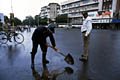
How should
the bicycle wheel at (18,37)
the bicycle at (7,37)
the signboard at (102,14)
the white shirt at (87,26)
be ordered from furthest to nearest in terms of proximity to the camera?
the signboard at (102,14) < the bicycle wheel at (18,37) < the bicycle at (7,37) < the white shirt at (87,26)

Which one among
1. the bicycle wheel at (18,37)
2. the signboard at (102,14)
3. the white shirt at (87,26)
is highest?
the signboard at (102,14)

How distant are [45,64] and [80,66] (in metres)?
1.23

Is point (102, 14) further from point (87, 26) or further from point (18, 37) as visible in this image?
point (87, 26)

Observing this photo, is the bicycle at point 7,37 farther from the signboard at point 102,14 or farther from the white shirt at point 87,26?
the signboard at point 102,14

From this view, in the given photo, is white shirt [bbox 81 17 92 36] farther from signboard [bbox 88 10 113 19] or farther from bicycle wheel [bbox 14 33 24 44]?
signboard [bbox 88 10 113 19]

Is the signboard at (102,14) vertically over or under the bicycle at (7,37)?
over

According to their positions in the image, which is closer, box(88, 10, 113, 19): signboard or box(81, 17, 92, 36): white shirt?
box(81, 17, 92, 36): white shirt

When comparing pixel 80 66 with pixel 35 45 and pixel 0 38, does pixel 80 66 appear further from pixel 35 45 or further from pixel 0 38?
pixel 0 38

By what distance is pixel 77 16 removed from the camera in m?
57.8

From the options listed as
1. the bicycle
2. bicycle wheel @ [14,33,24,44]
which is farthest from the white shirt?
the bicycle

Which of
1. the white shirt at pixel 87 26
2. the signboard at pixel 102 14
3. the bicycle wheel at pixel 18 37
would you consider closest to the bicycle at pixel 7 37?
the bicycle wheel at pixel 18 37

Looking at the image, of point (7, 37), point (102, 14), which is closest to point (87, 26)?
point (7, 37)

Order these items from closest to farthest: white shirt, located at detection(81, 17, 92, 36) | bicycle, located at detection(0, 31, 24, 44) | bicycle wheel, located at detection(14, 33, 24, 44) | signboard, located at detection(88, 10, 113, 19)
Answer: white shirt, located at detection(81, 17, 92, 36) < bicycle, located at detection(0, 31, 24, 44) < bicycle wheel, located at detection(14, 33, 24, 44) < signboard, located at detection(88, 10, 113, 19)

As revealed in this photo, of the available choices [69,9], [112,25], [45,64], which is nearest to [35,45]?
[45,64]
